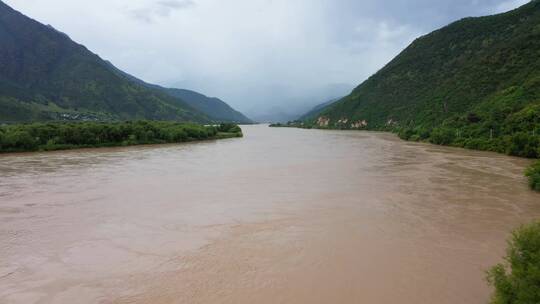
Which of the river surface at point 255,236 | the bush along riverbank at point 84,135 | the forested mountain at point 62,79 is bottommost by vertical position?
the river surface at point 255,236

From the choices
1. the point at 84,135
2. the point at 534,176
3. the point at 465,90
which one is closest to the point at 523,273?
the point at 534,176

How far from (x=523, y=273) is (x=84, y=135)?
44349 millimetres

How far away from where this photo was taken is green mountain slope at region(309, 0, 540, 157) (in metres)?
37.9

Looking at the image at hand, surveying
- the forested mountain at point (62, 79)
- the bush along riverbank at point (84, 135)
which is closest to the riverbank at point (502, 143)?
the bush along riverbank at point (84, 135)

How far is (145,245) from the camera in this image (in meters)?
10.2

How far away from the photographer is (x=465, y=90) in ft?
193

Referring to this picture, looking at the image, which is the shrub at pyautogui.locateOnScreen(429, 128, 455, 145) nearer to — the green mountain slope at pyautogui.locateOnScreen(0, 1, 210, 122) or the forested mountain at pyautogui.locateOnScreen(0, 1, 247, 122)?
the green mountain slope at pyautogui.locateOnScreen(0, 1, 210, 122)

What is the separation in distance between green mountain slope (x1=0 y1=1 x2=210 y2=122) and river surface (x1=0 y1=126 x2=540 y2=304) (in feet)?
318

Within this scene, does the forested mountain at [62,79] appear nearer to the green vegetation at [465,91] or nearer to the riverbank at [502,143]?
the green vegetation at [465,91]

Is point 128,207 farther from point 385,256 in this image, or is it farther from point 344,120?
point 344,120

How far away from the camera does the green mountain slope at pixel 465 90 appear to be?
37875 millimetres

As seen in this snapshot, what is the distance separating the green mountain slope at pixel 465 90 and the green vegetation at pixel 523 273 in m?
26.2

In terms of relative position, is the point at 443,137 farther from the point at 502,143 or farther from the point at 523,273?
the point at 523,273

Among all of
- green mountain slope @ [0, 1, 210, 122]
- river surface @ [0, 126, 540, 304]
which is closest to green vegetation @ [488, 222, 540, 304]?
river surface @ [0, 126, 540, 304]
